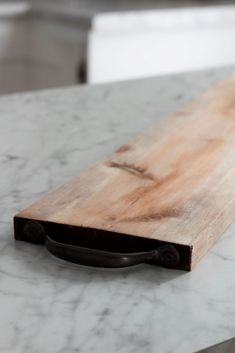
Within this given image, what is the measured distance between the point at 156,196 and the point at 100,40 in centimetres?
135

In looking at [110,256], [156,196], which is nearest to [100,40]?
[156,196]

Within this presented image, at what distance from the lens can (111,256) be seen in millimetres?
614

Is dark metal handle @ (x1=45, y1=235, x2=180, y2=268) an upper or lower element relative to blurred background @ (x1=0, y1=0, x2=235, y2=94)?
upper

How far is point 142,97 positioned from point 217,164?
0.43m

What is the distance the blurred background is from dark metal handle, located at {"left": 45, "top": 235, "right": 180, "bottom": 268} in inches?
55.5

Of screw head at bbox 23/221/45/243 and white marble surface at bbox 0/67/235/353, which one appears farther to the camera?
screw head at bbox 23/221/45/243

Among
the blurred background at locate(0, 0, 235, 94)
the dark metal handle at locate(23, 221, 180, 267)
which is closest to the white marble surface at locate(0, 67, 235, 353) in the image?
the dark metal handle at locate(23, 221, 180, 267)

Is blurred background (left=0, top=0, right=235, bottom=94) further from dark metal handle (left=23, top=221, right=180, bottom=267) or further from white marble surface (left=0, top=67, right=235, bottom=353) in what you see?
dark metal handle (left=23, top=221, right=180, bottom=267)

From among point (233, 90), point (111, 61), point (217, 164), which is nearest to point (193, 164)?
point (217, 164)

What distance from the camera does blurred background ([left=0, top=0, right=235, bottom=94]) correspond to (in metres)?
2.02

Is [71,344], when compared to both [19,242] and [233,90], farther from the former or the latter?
[233,90]

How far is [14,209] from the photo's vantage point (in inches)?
29.4

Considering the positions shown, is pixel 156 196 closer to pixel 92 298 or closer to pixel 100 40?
pixel 92 298

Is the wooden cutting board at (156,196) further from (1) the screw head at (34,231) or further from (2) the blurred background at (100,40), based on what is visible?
(2) the blurred background at (100,40)
